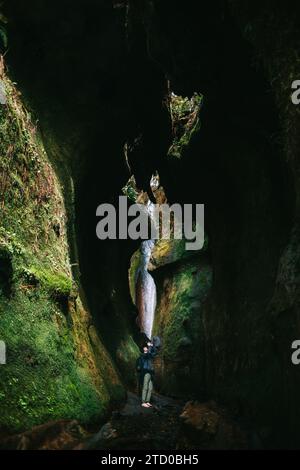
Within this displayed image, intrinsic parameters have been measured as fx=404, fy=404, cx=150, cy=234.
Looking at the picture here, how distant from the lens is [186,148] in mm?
12586

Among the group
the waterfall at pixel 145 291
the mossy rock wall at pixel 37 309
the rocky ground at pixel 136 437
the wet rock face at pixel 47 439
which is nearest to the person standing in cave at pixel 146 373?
the mossy rock wall at pixel 37 309

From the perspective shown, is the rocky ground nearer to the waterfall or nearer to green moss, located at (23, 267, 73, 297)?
green moss, located at (23, 267, 73, 297)

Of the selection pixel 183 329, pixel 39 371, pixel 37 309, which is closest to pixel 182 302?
pixel 183 329

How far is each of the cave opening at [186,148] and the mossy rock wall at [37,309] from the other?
162 centimetres

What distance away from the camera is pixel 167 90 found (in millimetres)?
13227

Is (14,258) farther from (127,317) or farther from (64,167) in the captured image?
(127,317)

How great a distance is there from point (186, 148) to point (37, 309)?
7840mm

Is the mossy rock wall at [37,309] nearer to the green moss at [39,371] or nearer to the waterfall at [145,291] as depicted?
the green moss at [39,371]

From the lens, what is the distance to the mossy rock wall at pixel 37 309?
559 cm

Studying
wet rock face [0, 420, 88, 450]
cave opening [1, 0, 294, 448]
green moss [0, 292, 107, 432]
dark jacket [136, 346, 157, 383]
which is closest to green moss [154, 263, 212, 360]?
cave opening [1, 0, 294, 448]

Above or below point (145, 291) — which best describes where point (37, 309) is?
above

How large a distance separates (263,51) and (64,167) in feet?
17.3

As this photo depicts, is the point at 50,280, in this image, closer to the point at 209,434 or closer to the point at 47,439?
the point at 47,439

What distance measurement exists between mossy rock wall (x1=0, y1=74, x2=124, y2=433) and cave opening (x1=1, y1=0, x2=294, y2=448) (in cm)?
162
